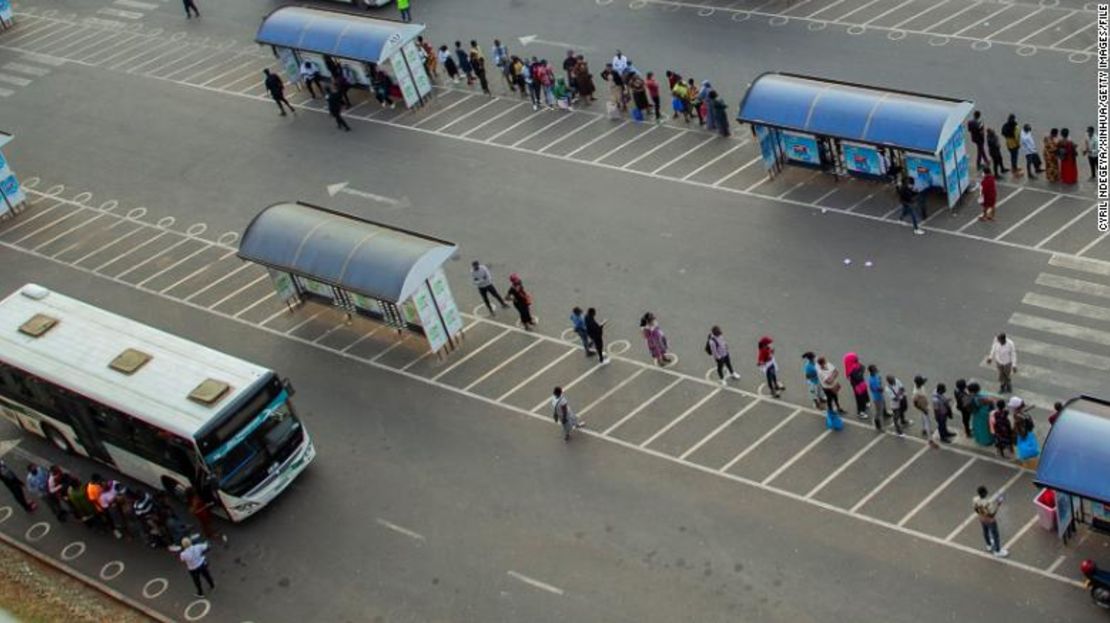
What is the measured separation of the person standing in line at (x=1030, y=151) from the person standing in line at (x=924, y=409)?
928 centimetres

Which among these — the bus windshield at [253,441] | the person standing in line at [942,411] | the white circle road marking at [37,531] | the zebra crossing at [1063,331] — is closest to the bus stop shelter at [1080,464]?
the person standing in line at [942,411]

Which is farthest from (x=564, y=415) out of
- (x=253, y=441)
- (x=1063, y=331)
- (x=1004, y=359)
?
(x=1063, y=331)

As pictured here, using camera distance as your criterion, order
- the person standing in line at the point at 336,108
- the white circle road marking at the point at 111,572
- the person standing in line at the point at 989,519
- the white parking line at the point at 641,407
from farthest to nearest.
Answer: the person standing in line at the point at 336,108 → the white parking line at the point at 641,407 → the white circle road marking at the point at 111,572 → the person standing in line at the point at 989,519

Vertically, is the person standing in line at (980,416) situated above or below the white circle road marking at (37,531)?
below

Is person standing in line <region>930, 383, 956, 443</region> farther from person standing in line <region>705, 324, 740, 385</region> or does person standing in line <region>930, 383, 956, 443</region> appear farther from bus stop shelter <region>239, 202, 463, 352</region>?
bus stop shelter <region>239, 202, 463, 352</region>

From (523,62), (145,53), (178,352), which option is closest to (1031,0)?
(523,62)

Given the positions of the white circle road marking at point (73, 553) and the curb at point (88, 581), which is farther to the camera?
the white circle road marking at point (73, 553)

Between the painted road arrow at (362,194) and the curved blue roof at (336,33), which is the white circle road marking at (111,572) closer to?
the painted road arrow at (362,194)

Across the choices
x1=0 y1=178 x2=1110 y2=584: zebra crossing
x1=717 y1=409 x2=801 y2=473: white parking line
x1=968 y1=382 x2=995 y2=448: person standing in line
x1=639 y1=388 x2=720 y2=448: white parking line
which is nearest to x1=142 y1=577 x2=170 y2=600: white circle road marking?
x1=0 y1=178 x2=1110 y2=584: zebra crossing

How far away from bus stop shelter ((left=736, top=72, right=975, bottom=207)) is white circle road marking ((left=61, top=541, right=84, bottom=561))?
19.8 metres

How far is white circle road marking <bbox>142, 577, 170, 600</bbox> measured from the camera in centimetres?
2748

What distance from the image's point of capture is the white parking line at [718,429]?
1109 inches

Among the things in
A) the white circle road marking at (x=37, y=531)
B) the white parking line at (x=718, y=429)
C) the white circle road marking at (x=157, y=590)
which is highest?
the white circle road marking at (x=37, y=531)

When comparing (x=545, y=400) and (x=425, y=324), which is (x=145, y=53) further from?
(x=545, y=400)
